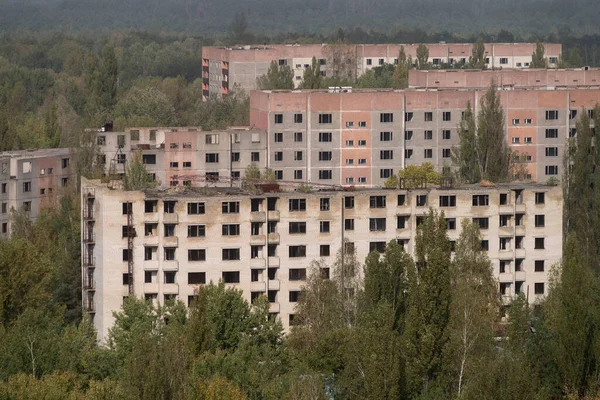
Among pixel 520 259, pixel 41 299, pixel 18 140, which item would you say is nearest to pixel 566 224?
pixel 520 259

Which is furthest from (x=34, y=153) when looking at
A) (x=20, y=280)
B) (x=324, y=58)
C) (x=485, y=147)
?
(x=324, y=58)

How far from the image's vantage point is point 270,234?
3756cm

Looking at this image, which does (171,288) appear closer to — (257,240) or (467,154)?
(257,240)

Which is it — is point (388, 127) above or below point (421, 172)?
above

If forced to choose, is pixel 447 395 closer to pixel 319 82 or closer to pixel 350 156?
pixel 350 156

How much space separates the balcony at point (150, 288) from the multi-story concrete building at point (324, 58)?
4043cm

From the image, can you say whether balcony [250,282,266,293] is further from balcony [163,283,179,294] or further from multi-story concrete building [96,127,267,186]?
multi-story concrete building [96,127,267,186]

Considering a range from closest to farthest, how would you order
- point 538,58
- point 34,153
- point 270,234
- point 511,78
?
point 270,234 → point 34,153 → point 511,78 → point 538,58

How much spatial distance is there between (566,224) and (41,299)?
526 inches

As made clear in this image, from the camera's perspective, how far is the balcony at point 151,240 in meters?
37.0

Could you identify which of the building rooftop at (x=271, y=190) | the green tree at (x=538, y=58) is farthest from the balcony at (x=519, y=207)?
the green tree at (x=538, y=58)

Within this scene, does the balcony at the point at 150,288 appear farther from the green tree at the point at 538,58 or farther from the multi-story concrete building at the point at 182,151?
the green tree at the point at 538,58

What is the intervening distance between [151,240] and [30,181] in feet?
49.1

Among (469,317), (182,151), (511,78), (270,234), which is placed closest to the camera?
(469,317)
